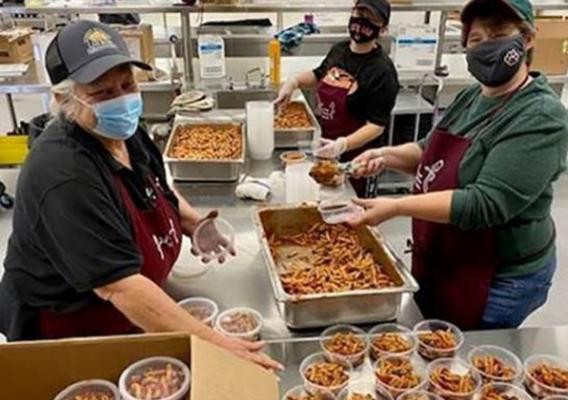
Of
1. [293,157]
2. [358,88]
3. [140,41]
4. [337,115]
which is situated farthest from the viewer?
[140,41]

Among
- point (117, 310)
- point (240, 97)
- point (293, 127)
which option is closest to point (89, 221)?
point (117, 310)

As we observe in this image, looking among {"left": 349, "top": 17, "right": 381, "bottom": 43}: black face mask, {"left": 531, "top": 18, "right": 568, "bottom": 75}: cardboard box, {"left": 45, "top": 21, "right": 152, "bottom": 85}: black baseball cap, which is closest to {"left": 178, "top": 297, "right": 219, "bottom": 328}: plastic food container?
{"left": 45, "top": 21, "right": 152, "bottom": 85}: black baseball cap

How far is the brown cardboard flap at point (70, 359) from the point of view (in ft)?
3.35

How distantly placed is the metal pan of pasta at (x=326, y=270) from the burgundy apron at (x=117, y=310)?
301 mm

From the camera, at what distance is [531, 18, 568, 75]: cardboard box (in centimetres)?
356

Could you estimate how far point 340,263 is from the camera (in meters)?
1.62

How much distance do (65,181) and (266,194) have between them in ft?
3.48

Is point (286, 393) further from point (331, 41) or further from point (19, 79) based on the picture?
point (331, 41)

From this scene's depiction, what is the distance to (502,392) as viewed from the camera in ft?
3.76

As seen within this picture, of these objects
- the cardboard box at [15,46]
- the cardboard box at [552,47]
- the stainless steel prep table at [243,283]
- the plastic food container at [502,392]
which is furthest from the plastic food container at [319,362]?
the cardboard box at [15,46]

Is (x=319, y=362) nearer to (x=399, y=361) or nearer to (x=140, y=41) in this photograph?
(x=399, y=361)

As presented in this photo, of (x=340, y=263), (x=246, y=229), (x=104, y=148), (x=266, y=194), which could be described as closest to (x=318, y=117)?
(x=266, y=194)

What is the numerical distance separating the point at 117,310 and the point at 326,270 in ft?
1.95

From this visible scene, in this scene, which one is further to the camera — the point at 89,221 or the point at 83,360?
the point at 89,221
